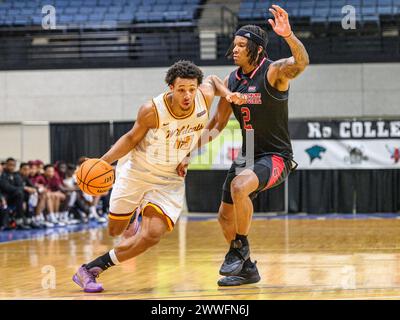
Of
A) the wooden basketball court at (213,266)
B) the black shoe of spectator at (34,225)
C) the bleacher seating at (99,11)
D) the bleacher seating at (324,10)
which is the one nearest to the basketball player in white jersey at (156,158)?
the wooden basketball court at (213,266)

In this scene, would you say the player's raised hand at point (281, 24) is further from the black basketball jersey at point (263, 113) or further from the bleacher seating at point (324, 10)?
the bleacher seating at point (324, 10)

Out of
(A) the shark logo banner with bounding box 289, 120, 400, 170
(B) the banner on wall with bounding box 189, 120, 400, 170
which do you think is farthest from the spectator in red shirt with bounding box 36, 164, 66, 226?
(A) the shark logo banner with bounding box 289, 120, 400, 170

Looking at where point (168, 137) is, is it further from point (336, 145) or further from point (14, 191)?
point (336, 145)

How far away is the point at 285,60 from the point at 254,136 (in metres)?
0.70

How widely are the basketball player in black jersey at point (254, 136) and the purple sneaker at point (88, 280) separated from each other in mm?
982

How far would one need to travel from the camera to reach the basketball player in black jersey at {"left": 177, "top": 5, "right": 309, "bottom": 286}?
624cm

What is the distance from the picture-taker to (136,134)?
6129 mm

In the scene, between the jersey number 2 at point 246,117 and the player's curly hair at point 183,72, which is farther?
the jersey number 2 at point 246,117

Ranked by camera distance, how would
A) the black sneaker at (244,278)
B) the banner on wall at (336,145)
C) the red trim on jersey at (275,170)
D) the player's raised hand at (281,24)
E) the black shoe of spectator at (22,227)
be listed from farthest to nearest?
the banner on wall at (336,145) < the black shoe of spectator at (22,227) < the red trim on jersey at (275,170) < the black sneaker at (244,278) < the player's raised hand at (281,24)

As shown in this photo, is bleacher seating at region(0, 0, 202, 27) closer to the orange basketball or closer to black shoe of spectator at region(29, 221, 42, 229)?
black shoe of spectator at region(29, 221, 42, 229)

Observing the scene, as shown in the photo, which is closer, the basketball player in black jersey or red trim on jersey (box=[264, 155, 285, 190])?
the basketball player in black jersey

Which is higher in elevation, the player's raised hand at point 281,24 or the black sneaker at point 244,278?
the player's raised hand at point 281,24

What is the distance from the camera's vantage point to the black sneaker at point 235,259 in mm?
6246

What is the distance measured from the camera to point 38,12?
63.6 feet
